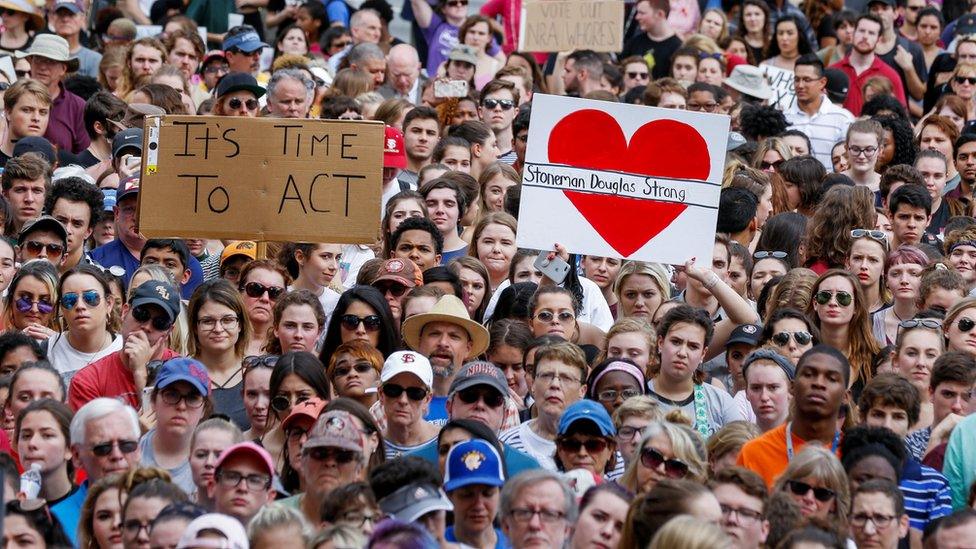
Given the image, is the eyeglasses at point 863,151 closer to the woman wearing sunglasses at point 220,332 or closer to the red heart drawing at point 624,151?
the red heart drawing at point 624,151

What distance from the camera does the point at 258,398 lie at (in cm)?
1038

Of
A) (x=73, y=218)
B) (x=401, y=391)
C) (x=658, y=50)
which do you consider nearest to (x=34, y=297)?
(x=73, y=218)

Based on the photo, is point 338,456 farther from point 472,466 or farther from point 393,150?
point 393,150

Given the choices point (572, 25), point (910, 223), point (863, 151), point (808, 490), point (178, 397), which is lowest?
A: point (178, 397)

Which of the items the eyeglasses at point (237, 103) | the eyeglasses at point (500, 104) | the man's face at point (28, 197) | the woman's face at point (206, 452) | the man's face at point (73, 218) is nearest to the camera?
the woman's face at point (206, 452)

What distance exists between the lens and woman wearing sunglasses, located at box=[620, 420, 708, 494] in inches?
359

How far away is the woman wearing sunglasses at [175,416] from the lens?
32.6ft

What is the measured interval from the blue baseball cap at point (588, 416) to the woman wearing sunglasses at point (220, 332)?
201 cm

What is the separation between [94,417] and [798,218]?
17.8 feet

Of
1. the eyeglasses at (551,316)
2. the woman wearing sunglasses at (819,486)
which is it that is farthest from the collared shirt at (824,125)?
the woman wearing sunglasses at (819,486)

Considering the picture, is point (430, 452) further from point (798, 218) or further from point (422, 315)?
point (798, 218)

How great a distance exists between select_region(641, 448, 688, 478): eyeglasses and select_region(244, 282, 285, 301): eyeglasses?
9.93 ft

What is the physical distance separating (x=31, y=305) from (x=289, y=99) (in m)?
3.67

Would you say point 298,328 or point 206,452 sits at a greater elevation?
point 298,328
